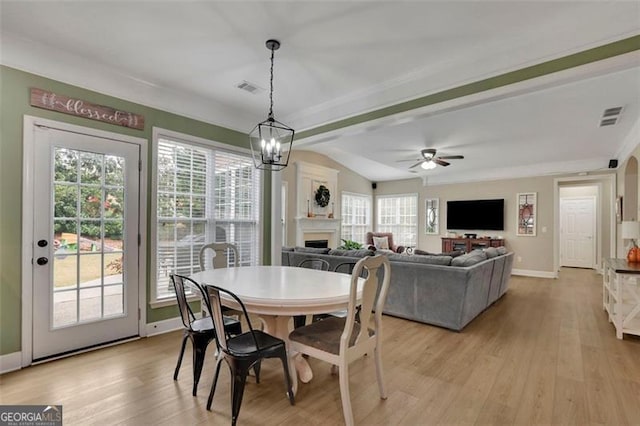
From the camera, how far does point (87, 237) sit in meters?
3.01

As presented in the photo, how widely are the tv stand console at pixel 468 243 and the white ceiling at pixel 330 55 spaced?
143 inches

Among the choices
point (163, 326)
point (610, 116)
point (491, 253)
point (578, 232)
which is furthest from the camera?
point (578, 232)

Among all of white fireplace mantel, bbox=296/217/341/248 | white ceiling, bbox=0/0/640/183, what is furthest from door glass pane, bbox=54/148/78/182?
white fireplace mantel, bbox=296/217/341/248

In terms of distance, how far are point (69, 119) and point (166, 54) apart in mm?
1097

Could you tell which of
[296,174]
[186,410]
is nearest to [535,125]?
[296,174]

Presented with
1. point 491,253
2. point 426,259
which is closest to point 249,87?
point 426,259

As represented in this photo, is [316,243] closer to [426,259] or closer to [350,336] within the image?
[426,259]

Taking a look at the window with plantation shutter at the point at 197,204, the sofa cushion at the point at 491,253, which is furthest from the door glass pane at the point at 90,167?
the sofa cushion at the point at 491,253

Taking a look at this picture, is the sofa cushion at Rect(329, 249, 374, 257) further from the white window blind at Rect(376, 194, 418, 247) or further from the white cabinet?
the white window blind at Rect(376, 194, 418, 247)

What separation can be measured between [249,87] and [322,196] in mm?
4745

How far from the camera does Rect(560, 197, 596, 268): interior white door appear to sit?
854cm

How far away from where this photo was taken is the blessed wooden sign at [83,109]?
276 cm

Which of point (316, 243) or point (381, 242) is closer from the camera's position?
point (316, 243)

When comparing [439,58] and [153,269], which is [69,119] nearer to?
[153,269]
